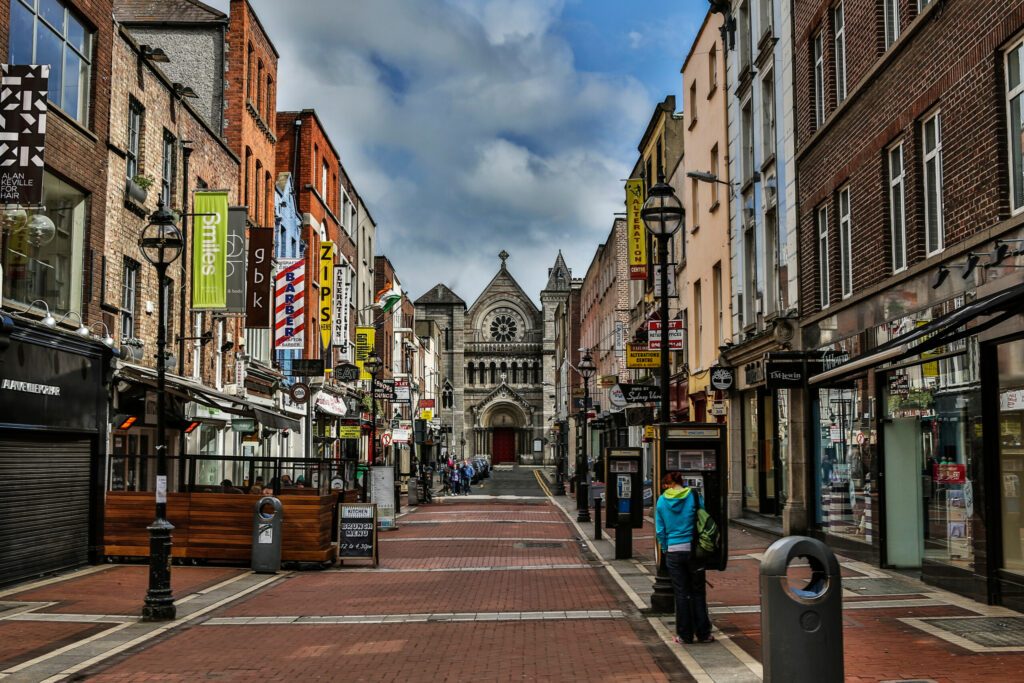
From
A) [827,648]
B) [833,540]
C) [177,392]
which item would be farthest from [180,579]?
[827,648]

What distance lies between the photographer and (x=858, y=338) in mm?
17219

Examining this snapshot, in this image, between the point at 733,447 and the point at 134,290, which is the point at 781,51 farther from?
the point at 134,290

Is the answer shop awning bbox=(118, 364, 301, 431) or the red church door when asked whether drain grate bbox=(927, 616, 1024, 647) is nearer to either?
shop awning bbox=(118, 364, 301, 431)

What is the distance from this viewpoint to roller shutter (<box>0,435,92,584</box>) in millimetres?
16031

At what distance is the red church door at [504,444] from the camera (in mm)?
112438

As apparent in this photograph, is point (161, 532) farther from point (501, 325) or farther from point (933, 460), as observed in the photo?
point (501, 325)

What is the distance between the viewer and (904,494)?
1576 centimetres

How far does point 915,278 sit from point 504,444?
98688 mm

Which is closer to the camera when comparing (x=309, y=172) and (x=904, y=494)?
(x=904, y=494)

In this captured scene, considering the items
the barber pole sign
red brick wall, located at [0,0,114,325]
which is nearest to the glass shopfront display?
red brick wall, located at [0,0,114,325]

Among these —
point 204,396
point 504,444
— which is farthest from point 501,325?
point 204,396

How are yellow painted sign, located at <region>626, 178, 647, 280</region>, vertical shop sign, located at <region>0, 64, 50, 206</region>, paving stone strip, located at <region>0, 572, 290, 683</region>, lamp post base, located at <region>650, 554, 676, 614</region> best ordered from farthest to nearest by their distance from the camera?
yellow painted sign, located at <region>626, 178, 647, 280</region> < vertical shop sign, located at <region>0, 64, 50, 206</region> < lamp post base, located at <region>650, 554, 676, 614</region> < paving stone strip, located at <region>0, 572, 290, 683</region>

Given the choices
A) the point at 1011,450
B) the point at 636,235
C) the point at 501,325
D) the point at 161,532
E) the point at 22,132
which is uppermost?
the point at 501,325

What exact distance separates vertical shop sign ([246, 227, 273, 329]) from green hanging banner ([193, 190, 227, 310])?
2978 mm
